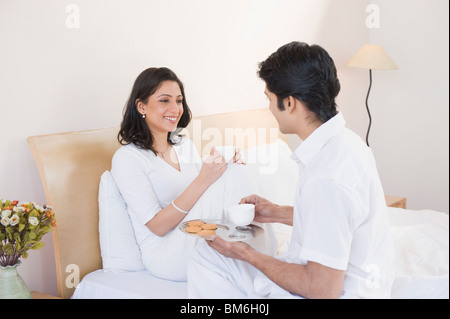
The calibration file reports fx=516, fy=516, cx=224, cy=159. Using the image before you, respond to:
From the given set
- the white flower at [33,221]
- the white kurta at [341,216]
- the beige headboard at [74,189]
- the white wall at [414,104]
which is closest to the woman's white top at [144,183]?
the beige headboard at [74,189]

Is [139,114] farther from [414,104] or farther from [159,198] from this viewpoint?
[414,104]

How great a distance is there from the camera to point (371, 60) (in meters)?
3.53

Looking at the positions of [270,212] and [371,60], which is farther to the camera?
[371,60]

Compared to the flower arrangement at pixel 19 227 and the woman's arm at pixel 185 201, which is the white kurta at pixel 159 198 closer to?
the woman's arm at pixel 185 201

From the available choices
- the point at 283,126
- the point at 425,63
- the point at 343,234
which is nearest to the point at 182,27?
the point at 283,126

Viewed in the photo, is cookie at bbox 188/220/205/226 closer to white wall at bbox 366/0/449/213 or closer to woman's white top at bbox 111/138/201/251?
woman's white top at bbox 111/138/201/251

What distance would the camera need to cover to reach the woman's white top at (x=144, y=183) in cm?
177

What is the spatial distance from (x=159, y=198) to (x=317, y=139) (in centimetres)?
78

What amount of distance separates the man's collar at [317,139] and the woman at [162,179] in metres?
0.52

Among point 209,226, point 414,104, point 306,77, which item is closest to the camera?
point 306,77

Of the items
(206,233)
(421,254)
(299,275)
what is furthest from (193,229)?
(421,254)

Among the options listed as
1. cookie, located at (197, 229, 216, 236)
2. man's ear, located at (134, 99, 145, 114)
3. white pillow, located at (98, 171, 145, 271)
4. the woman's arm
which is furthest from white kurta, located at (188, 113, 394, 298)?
man's ear, located at (134, 99, 145, 114)
